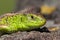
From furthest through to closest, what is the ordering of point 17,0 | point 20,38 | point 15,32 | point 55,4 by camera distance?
point 17,0
point 55,4
point 15,32
point 20,38

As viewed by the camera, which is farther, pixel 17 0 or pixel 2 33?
pixel 17 0

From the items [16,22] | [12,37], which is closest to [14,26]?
[16,22]

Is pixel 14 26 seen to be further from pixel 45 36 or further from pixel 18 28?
pixel 45 36

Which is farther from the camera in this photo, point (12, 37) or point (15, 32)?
point (15, 32)

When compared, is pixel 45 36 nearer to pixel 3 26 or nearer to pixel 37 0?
pixel 3 26

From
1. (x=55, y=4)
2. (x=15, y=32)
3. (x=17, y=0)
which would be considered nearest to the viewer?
(x=15, y=32)

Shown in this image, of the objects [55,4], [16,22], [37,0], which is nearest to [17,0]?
[37,0]
